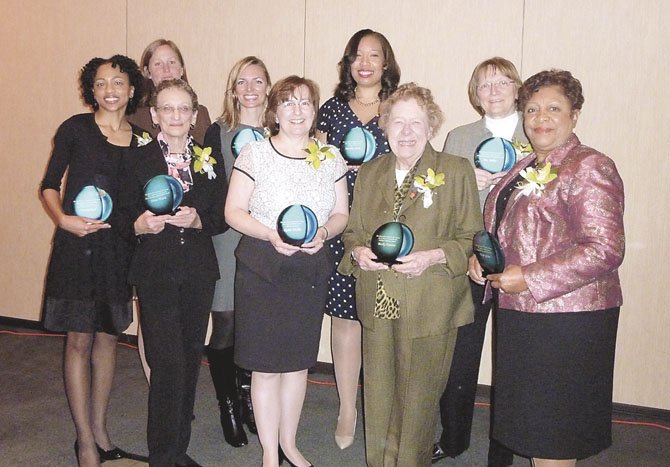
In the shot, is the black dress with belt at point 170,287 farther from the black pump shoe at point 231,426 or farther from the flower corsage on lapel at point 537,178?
the flower corsage on lapel at point 537,178

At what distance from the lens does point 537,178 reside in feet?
6.51

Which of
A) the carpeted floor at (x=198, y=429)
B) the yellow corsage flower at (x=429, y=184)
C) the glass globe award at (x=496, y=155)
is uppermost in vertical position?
the glass globe award at (x=496, y=155)

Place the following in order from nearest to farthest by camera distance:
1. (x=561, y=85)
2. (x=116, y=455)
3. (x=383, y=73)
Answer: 1. (x=561, y=85)
2. (x=116, y=455)
3. (x=383, y=73)

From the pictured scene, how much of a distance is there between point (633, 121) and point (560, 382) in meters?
2.17

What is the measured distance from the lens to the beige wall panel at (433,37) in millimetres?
3816

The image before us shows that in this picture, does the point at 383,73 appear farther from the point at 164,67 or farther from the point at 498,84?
the point at 164,67

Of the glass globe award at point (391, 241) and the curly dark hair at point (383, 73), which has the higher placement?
the curly dark hair at point (383, 73)

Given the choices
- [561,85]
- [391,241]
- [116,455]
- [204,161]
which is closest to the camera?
[561,85]

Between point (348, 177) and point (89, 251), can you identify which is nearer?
point (89, 251)

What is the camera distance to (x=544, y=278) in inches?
76.0

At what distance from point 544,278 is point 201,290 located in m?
1.35

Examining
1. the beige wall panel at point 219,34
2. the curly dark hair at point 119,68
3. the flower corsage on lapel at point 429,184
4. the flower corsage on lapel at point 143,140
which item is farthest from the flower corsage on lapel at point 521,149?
the beige wall panel at point 219,34

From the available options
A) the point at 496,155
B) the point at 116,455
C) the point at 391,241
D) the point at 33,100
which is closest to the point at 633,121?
the point at 496,155

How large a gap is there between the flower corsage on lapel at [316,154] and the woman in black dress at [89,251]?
772 mm
